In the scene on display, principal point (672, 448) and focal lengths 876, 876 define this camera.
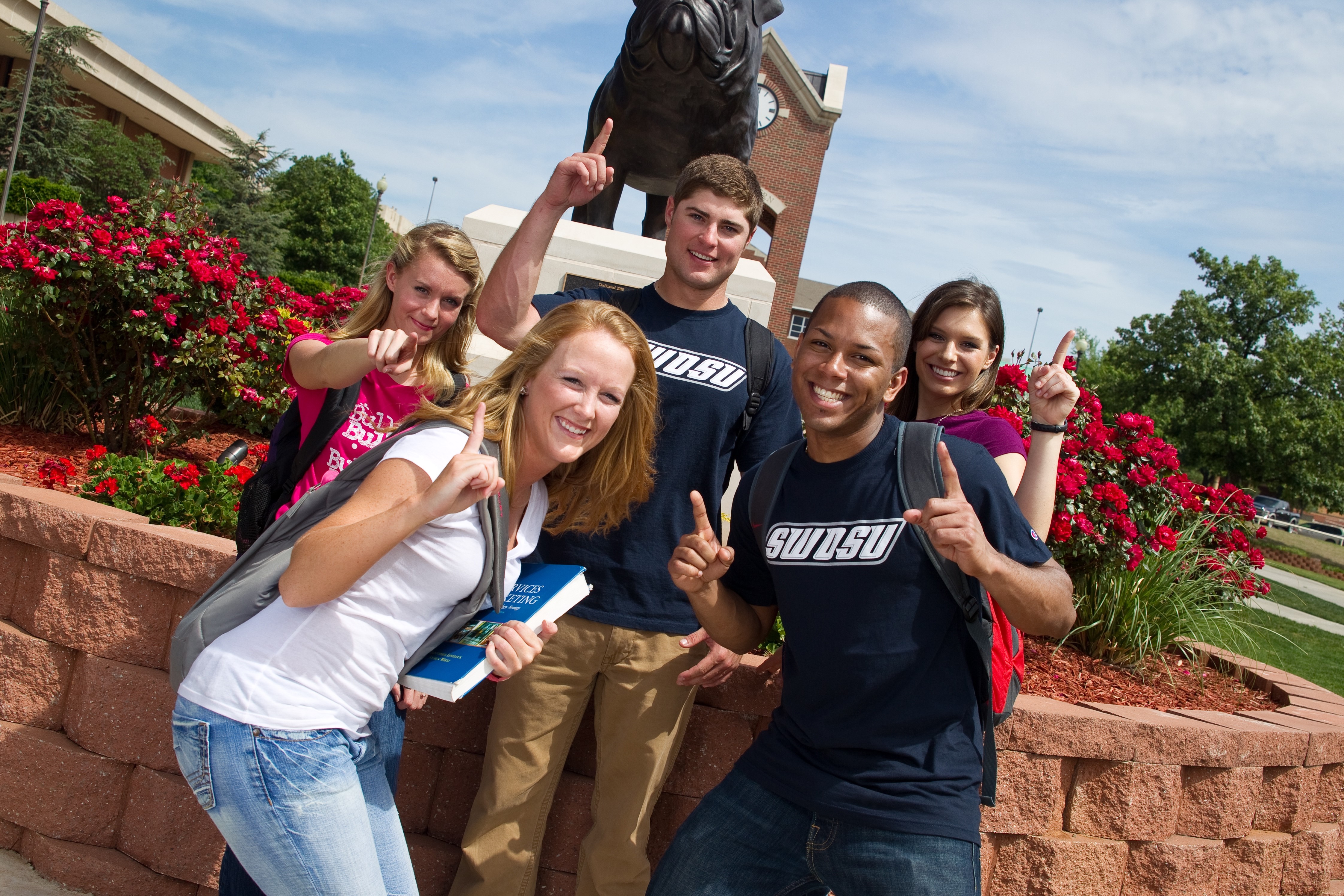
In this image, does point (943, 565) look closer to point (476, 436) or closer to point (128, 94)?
point (476, 436)

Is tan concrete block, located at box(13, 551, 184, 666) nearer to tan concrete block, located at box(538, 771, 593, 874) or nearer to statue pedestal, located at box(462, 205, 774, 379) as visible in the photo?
tan concrete block, located at box(538, 771, 593, 874)

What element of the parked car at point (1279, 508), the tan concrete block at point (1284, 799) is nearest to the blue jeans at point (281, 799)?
the tan concrete block at point (1284, 799)

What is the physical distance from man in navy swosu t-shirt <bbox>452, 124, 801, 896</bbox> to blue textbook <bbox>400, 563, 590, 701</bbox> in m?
0.41

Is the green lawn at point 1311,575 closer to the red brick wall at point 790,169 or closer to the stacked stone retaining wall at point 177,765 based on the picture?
the red brick wall at point 790,169

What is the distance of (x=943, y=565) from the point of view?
199cm

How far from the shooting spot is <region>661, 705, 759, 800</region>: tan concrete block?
9.90ft

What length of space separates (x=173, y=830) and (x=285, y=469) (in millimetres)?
1532

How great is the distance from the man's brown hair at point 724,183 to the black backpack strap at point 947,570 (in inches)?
38.3

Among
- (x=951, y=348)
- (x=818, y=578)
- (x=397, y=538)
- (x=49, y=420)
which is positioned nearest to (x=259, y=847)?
(x=397, y=538)

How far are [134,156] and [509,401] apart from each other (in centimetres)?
4521

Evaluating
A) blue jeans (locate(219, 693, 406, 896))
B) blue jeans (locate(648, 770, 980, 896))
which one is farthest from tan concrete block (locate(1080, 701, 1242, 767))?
blue jeans (locate(219, 693, 406, 896))

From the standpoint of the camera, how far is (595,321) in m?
2.20

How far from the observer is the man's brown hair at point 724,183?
108 inches

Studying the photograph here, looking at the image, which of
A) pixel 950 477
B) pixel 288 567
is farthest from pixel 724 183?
pixel 288 567
